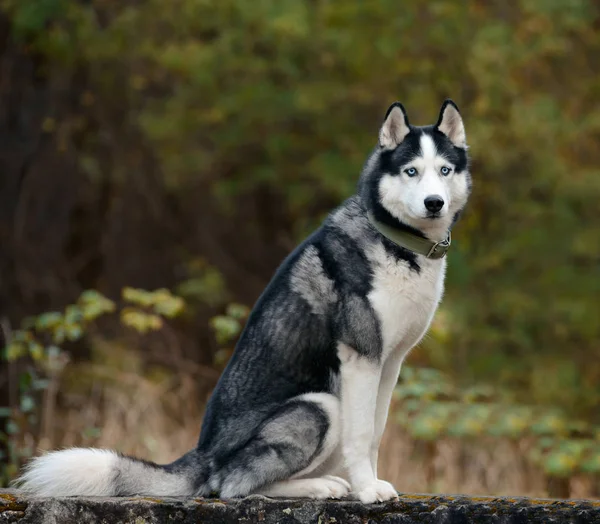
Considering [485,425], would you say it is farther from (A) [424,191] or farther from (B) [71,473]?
(B) [71,473]

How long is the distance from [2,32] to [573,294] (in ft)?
22.4

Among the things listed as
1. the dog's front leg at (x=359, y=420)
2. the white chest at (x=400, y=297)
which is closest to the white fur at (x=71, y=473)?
the dog's front leg at (x=359, y=420)

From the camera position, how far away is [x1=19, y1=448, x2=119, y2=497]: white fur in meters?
3.76

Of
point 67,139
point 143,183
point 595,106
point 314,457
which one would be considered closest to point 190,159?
point 143,183

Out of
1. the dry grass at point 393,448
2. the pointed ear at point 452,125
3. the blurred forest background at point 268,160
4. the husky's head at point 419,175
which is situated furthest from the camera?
the blurred forest background at point 268,160

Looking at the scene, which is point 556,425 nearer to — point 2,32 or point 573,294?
point 573,294

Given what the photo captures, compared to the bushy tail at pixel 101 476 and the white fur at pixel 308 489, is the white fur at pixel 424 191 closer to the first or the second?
the white fur at pixel 308 489

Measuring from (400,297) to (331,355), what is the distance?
0.38 meters

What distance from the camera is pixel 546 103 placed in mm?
10609

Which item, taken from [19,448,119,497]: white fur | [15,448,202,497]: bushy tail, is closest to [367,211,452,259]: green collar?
[15,448,202,497]: bushy tail

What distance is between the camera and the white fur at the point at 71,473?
3.76 meters

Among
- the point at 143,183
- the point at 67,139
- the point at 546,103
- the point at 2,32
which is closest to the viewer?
the point at 2,32

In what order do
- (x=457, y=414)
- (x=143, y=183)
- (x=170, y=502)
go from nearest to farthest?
(x=170, y=502), (x=457, y=414), (x=143, y=183)

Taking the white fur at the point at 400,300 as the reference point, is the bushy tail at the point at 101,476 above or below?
below
